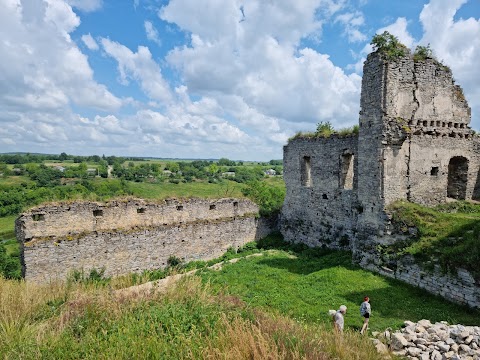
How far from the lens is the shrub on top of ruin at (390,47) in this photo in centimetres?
1202

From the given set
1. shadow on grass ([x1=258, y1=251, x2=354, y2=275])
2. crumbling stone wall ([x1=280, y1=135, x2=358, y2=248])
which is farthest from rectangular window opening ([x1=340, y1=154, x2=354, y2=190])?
shadow on grass ([x1=258, y1=251, x2=354, y2=275])

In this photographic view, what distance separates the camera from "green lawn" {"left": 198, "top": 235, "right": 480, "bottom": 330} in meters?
8.61

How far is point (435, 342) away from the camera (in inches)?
257

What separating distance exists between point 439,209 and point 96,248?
47.0ft

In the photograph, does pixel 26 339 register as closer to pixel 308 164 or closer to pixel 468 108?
pixel 308 164

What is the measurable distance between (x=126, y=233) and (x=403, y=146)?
40.5ft

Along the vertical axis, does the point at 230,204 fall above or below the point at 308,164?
below

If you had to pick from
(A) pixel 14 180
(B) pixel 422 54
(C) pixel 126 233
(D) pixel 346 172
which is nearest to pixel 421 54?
(B) pixel 422 54

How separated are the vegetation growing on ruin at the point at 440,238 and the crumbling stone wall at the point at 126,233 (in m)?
9.32

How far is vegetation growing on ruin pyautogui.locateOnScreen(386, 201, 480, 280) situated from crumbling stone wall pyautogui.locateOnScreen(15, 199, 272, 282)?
30.6 ft

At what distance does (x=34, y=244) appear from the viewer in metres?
12.6

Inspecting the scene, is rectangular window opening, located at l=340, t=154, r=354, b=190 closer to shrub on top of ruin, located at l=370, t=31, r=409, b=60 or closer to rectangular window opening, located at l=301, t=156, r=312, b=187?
rectangular window opening, located at l=301, t=156, r=312, b=187

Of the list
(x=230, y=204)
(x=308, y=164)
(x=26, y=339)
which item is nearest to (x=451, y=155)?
(x=308, y=164)

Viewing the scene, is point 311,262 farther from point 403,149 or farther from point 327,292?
point 403,149
